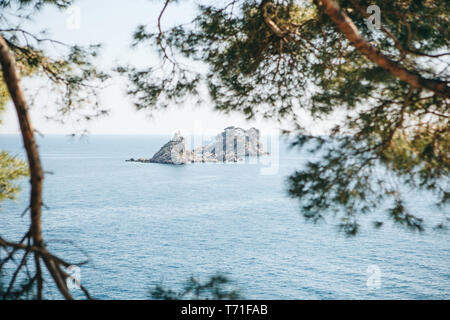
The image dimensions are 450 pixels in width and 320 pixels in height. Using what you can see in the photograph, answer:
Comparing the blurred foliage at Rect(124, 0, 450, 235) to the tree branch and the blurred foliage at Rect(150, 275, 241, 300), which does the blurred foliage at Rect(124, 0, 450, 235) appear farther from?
the blurred foliage at Rect(150, 275, 241, 300)

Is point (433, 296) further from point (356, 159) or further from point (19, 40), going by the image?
point (19, 40)

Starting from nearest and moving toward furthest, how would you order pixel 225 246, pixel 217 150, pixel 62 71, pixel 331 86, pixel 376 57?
pixel 376 57, pixel 331 86, pixel 62 71, pixel 225 246, pixel 217 150

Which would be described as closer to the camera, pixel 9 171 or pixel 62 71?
pixel 62 71

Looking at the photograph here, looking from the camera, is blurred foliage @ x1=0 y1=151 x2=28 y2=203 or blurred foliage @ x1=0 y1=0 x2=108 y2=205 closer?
blurred foliage @ x1=0 y1=0 x2=108 y2=205

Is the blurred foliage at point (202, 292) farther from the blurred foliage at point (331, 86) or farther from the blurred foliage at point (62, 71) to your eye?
the blurred foliage at point (62, 71)

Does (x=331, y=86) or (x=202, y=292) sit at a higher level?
(x=331, y=86)

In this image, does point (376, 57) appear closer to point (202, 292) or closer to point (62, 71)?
point (202, 292)

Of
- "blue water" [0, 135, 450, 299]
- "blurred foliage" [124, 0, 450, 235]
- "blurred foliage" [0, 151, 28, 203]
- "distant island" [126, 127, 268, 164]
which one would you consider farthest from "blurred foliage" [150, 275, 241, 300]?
"distant island" [126, 127, 268, 164]

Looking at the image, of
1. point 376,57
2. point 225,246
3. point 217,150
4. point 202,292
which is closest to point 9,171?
point 202,292
